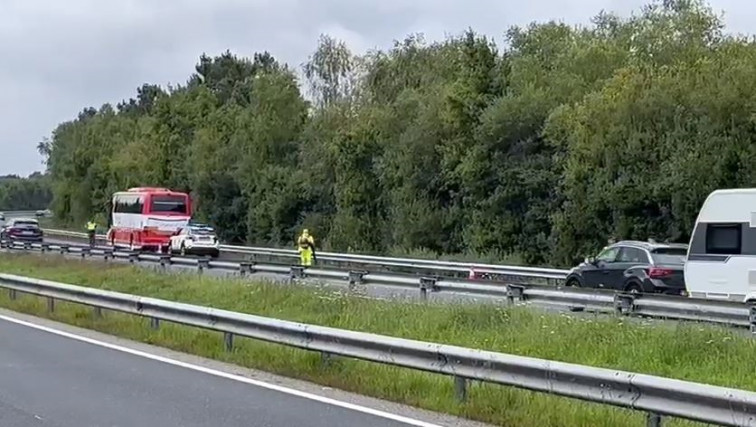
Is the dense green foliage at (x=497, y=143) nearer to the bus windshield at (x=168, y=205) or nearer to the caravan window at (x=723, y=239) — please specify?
the bus windshield at (x=168, y=205)

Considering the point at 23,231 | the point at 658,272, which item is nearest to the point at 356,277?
the point at 658,272

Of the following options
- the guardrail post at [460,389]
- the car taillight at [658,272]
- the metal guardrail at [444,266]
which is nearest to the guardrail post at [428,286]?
the car taillight at [658,272]

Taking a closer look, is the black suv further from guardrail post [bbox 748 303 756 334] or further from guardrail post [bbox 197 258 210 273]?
guardrail post [bbox 197 258 210 273]

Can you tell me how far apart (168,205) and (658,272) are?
3632cm

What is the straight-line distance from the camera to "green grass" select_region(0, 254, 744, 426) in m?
10.3

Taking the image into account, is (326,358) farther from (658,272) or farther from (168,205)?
(168,205)

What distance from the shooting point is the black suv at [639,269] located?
73.7 feet

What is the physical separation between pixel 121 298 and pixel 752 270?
11024 millimetres

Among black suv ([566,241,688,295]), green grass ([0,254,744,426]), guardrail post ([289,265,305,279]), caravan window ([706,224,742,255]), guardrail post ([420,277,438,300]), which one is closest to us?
green grass ([0,254,744,426])

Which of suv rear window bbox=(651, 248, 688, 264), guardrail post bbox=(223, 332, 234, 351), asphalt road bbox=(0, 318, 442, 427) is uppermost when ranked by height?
suv rear window bbox=(651, 248, 688, 264)

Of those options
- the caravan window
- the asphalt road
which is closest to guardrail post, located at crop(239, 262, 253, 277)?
the caravan window

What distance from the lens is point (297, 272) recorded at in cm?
2989

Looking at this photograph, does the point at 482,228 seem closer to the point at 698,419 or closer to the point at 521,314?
the point at 521,314

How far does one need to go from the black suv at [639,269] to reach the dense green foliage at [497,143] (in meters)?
11.2
